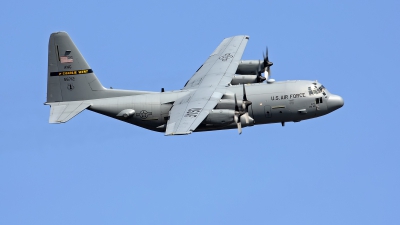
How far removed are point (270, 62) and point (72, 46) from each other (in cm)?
1473

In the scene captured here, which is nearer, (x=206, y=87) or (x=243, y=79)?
(x=206, y=87)

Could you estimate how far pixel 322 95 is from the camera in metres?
66.4

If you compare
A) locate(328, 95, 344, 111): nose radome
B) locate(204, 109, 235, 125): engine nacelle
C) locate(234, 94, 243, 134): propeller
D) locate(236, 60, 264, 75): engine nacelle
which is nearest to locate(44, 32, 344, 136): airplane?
locate(328, 95, 344, 111): nose radome

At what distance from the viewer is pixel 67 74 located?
66312 millimetres

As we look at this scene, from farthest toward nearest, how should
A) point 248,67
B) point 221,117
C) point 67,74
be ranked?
point 248,67
point 67,74
point 221,117

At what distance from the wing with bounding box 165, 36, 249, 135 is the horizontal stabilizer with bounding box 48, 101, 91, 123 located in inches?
253

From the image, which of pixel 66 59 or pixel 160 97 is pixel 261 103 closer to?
pixel 160 97

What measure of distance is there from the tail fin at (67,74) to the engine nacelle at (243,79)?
372 inches

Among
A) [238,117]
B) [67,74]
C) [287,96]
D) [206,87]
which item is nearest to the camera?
[238,117]

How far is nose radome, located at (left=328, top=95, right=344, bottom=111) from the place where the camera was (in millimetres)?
66500

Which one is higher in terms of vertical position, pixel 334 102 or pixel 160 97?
pixel 160 97

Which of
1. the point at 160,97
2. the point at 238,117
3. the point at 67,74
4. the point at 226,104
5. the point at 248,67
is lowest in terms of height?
the point at 238,117

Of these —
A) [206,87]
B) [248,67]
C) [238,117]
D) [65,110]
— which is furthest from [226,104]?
[65,110]

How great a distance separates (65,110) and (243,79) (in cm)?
1292
